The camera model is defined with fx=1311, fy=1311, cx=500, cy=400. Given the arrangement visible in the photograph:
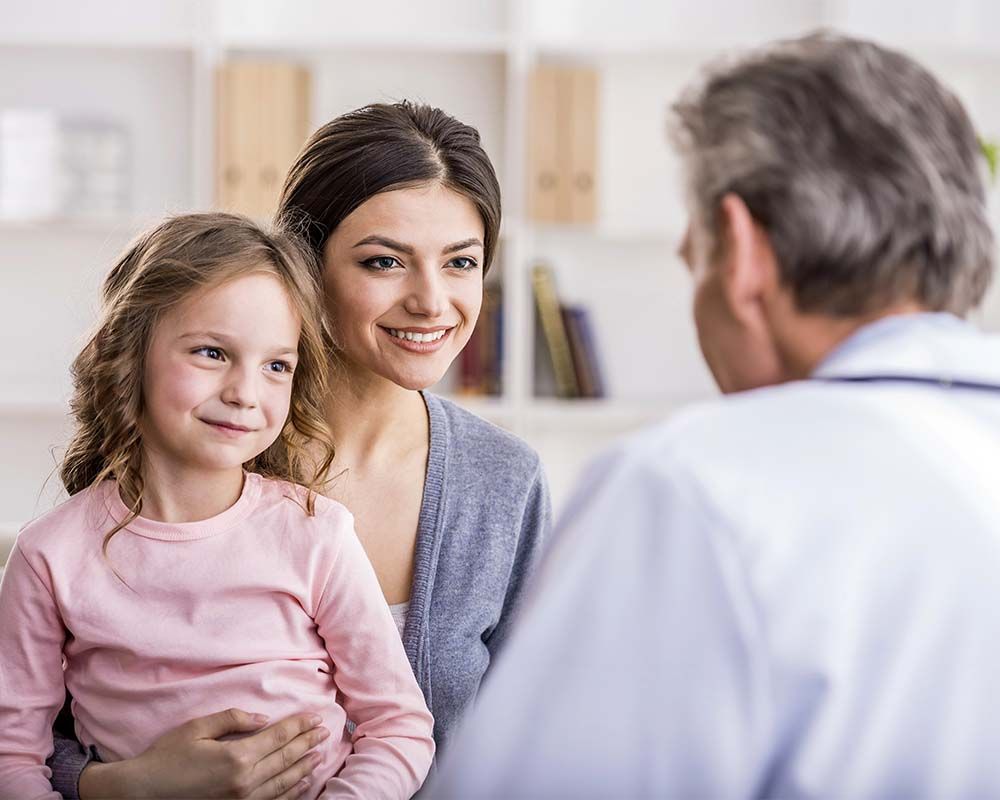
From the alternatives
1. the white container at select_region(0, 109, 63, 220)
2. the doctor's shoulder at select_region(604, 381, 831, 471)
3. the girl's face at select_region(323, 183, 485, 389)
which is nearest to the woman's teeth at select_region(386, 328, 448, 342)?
the girl's face at select_region(323, 183, 485, 389)

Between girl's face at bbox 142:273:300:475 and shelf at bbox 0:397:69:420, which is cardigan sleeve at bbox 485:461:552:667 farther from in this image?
shelf at bbox 0:397:69:420

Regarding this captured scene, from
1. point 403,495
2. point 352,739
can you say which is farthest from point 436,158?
point 352,739

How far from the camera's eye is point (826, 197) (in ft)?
2.97

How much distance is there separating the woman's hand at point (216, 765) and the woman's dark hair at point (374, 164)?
0.63 m

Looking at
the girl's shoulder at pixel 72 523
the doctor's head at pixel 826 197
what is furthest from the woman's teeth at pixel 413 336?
the doctor's head at pixel 826 197

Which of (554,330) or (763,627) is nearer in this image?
(763,627)

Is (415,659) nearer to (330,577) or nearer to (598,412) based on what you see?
(330,577)

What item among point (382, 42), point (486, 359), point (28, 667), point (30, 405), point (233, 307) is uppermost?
point (382, 42)

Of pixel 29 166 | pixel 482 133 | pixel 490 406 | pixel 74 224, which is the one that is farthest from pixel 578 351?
pixel 29 166

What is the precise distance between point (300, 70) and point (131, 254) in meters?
2.27

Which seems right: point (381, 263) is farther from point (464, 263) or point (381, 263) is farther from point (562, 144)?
point (562, 144)

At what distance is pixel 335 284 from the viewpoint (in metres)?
1.67

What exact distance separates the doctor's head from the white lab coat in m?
0.13

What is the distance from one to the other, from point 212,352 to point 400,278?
0.33 metres
